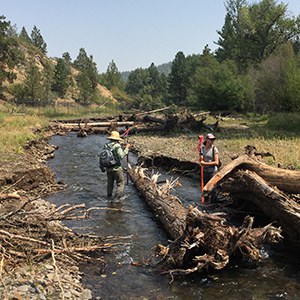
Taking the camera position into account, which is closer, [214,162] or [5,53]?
[214,162]

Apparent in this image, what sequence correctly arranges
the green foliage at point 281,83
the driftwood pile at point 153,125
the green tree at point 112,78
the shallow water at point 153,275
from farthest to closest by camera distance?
the green tree at point 112,78 → the green foliage at point 281,83 → the driftwood pile at point 153,125 → the shallow water at point 153,275

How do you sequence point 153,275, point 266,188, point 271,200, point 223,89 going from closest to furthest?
point 153,275
point 271,200
point 266,188
point 223,89

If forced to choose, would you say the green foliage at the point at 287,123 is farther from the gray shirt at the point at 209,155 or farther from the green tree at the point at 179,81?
the green tree at the point at 179,81

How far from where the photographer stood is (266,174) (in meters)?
9.13

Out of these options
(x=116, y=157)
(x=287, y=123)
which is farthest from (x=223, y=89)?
(x=116, y=157)

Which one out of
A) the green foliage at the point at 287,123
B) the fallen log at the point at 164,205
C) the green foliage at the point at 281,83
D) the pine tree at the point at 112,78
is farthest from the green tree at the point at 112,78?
the fallen log at the point at 164,205

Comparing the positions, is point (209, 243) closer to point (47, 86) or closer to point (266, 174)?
point (266, 174)

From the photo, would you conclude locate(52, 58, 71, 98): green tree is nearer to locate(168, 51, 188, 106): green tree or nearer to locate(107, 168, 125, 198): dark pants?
locate(168, 51, 188, 106): green tree

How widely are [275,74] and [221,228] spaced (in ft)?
110

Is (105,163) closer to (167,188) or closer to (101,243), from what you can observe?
(167,188)

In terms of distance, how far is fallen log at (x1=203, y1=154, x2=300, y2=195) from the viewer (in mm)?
8547

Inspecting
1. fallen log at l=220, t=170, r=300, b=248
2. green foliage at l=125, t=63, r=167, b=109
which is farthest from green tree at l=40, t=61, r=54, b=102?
fallen log at l=220, t=170, r=300, b=248

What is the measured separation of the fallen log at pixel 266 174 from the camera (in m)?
8.55

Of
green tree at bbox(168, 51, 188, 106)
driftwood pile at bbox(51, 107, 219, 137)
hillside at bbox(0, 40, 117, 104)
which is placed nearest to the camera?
driftwood pile at bbox(51, 107, 219, 137)
